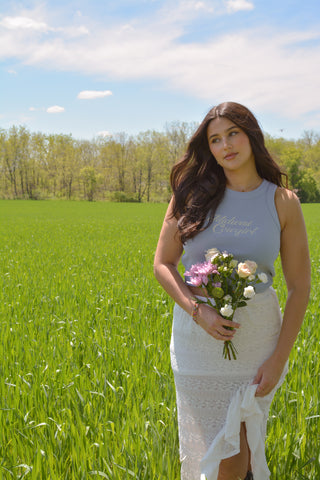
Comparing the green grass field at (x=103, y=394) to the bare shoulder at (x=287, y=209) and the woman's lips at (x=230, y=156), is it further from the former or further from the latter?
the woman's lips at (x=230, y=156)

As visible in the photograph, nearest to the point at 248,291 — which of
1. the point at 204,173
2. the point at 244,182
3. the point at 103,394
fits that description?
the point at 244,182

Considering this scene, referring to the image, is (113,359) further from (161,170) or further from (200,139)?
(161,170)

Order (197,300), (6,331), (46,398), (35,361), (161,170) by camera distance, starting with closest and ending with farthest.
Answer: (197,300) → (46,398) → (35,361) → (6,331) → (161,170)

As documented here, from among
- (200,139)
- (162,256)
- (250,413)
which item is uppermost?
(200,139)

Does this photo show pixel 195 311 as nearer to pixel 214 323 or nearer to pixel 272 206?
pixel 214 323

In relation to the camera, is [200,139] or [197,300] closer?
[197,300]

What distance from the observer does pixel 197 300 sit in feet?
6.64

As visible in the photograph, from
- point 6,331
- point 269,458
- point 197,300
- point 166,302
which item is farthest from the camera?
point 166,302

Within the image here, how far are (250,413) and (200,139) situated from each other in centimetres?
132

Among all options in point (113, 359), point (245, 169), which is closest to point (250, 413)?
point (245, 169)

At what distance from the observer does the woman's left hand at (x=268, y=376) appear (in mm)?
2025

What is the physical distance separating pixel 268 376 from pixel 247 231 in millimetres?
656

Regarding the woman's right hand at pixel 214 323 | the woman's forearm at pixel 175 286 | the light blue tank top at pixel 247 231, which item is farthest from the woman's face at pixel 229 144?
the woman's right hand at pixel 214 323

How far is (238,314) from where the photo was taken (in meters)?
2.08
